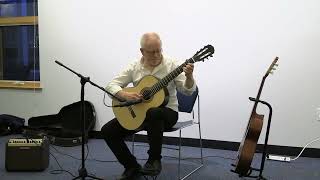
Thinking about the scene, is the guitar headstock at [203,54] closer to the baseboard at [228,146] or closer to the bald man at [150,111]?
the bald man at [150,111]

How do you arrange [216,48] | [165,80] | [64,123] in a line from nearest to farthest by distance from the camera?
[165,80] → [216,48] → [64,123]

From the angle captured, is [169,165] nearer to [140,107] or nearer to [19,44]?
[140,107]

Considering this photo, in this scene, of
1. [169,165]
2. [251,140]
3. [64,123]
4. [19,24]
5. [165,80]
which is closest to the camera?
[251,140]

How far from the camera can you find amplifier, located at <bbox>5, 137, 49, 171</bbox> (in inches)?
114

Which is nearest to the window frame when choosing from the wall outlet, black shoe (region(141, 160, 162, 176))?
black shoe (region(141, 160, 162, 176))

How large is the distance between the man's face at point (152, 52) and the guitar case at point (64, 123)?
158 centimetres

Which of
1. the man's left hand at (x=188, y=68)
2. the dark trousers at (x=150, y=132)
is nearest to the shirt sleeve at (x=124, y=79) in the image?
the dark trousers at (x=150, y=132)

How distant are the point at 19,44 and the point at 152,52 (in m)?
2.72

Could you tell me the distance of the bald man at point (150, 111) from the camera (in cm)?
249

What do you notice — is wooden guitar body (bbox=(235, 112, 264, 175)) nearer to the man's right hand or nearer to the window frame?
the man's right hand

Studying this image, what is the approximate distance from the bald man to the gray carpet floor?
30 centimetres

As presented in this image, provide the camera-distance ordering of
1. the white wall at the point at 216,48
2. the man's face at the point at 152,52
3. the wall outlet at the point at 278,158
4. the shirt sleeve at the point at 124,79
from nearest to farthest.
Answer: the man's face at the point at 152,52
the shirt sleeve at the point at 124,79
the wall outlet at the point at 278,158
the white wall at the point at 216,48

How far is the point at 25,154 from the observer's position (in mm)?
2918

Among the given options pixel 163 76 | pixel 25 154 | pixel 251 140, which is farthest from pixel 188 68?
pixel 25 154
